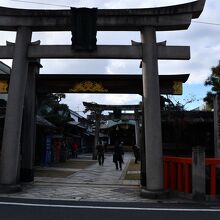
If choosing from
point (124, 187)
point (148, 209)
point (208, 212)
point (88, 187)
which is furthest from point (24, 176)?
point (208, 212)

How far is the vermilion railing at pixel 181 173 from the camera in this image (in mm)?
13094

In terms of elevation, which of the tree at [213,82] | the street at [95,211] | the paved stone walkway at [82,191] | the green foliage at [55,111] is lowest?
the street at [95,211]

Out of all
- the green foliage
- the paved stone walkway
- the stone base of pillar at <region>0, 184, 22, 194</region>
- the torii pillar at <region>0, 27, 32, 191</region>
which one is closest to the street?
the paved stone walkway

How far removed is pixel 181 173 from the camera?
13.8 m

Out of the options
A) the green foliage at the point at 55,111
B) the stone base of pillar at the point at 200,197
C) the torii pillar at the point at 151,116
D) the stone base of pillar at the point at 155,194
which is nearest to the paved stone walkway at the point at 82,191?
the stone base of pillar at the point at 155,194

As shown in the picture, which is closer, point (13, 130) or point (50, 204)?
point (50, 204)

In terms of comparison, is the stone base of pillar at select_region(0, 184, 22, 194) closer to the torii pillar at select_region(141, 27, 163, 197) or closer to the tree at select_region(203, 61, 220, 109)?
the torii pillar at select_region(141, 27, 163, 197)

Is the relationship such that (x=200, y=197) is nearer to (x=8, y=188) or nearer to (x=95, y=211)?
(x=95, y=211)

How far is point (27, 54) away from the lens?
15.6 m

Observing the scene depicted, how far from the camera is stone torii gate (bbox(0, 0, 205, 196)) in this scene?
48.2 ft

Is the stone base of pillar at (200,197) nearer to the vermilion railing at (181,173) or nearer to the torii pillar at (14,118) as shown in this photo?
the vermilion railing at (181,173)

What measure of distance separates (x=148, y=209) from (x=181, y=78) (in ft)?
24.0

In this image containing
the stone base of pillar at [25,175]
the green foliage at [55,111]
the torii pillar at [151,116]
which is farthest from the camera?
the green foliage at [55,111]

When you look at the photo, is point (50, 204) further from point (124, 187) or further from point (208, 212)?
point (124, 187)
